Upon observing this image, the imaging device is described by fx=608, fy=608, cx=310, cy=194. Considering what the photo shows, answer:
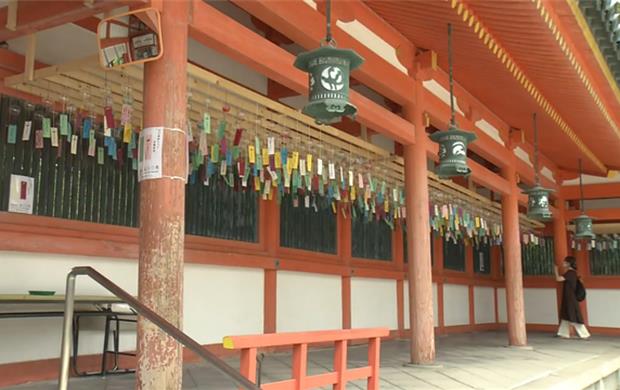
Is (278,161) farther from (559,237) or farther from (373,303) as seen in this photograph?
(559,237)

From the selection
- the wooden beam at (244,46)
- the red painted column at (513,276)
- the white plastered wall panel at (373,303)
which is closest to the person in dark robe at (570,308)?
the red painted column at (513,276)

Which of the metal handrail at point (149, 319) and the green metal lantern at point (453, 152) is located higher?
the green metal lantern at point (453, 152)

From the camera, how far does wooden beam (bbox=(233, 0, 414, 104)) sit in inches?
175

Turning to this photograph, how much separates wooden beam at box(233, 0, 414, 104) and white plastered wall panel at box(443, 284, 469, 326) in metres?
7.10

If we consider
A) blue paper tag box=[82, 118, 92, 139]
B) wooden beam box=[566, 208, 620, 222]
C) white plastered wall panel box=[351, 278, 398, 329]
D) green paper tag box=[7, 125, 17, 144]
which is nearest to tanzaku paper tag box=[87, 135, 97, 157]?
blue paper tag box=[82, 118, 92, 139]

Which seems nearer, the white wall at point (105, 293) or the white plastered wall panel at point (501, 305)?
the white wall at point (105, 293)

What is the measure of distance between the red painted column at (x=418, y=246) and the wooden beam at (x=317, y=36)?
1.25 feet

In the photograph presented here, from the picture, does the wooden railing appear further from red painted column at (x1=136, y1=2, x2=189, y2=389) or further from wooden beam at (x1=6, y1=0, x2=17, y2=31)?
wooden beam at (x1=6, y1=0, x2=17, y2=31)

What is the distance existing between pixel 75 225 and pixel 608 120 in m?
6.52

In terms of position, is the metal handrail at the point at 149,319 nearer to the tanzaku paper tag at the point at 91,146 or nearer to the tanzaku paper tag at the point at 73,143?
the tanzaku paper tag at the point at 73,143

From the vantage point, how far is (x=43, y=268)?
503 centimetres

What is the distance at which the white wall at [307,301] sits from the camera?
7.78 metres

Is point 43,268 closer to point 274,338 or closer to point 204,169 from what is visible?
point 204,169

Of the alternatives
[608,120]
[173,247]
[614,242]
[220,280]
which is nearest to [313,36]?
[173,247]
